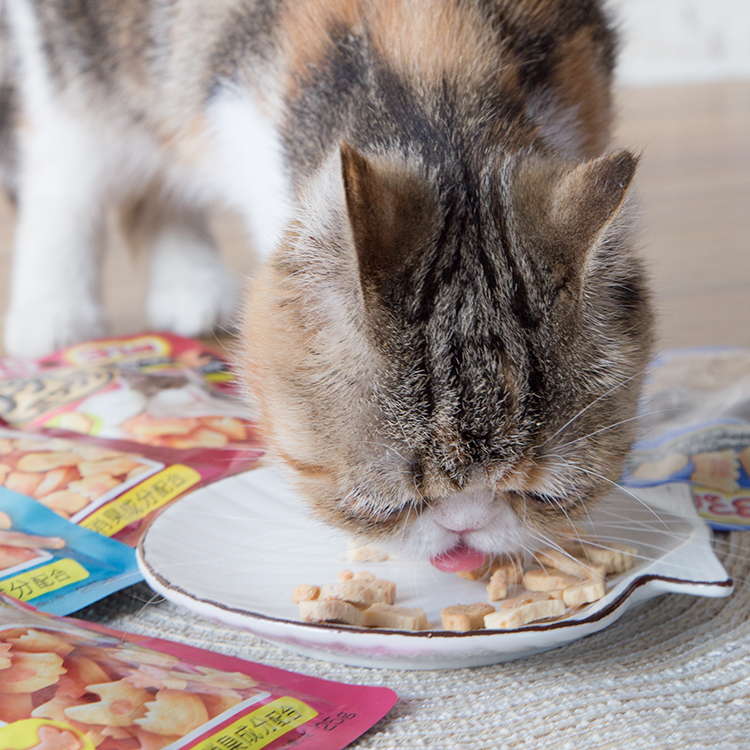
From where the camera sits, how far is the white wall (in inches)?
168

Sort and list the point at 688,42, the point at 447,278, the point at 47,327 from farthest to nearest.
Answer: the point at 688,42, the point at 47,327, the point at 447,278

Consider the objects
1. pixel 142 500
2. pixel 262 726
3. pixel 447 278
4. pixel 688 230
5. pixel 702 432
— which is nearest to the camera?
pixel 262 726

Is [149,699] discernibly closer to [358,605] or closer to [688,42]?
[358,605]

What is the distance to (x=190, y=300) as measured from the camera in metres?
1.75

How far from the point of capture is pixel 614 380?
0.74m

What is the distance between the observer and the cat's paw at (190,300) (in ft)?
5.72

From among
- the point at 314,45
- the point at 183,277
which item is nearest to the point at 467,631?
the point at 314,45

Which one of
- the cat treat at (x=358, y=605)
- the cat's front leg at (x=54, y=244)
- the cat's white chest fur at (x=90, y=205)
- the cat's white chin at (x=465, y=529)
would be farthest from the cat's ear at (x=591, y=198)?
the cat's front leg at (x=54, y=244)

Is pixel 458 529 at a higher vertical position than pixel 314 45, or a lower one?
lower

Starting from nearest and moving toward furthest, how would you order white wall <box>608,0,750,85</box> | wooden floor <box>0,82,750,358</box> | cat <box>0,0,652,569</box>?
cat <box>0,0,652,569</box> → wooden floor <box>0,82,750,358</box> → white wall <box>608,0,750,85</box>

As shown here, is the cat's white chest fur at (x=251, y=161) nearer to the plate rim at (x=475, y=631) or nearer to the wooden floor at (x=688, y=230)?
the wooden floor at (x=688, y=230)

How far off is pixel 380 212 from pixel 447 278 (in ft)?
0.28

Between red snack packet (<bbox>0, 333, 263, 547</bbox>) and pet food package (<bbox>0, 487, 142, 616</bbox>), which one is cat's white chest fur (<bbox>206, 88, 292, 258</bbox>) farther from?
pet food package (<bbox>0, 487, 142, 616</bbox>)

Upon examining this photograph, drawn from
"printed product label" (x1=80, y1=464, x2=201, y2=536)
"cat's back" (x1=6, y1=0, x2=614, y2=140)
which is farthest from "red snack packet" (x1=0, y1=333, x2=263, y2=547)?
"cat's back" (x1=6, y1=0, x2=614, y2=140)
